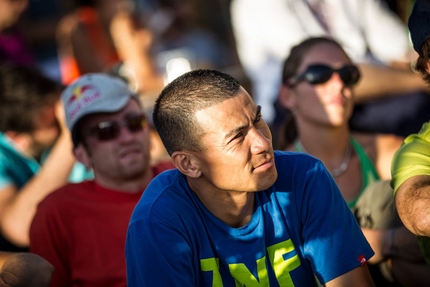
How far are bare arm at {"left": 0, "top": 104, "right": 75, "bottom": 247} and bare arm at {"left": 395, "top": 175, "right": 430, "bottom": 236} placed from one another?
7.15 ft

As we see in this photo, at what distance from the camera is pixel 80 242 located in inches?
130

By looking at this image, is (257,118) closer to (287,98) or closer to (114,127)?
(114,127)

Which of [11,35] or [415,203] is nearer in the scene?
[415,203]

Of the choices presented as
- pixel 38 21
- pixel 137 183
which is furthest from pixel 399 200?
pixel 38 21

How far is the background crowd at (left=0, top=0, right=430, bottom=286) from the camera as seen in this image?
328 cm

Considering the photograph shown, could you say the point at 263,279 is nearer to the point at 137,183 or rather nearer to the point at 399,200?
the point at 399,200

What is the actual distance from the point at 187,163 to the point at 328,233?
57cm

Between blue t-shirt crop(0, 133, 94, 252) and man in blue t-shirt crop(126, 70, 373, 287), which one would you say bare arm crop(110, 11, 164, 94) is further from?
man in blue t-shirt crop(126, 70, 373, 287)

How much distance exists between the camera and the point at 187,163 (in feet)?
8.63

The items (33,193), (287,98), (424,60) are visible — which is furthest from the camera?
(33,193)

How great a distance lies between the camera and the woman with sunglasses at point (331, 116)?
378 centimetres

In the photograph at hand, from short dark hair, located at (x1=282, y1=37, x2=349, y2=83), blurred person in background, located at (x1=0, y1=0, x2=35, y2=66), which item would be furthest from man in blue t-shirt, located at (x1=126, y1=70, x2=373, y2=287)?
blurred person in background, located at (x1=0, y1=0, x2=35, y2=66)

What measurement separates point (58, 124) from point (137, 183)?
1.21 metres

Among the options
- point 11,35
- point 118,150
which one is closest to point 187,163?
point 118,150
